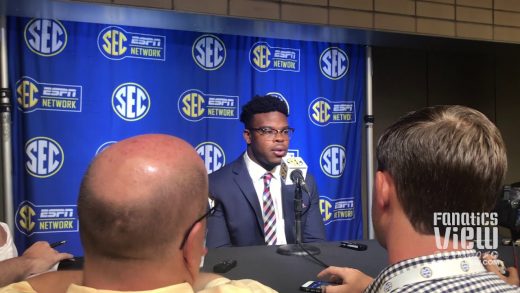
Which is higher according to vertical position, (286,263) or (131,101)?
(131,101)

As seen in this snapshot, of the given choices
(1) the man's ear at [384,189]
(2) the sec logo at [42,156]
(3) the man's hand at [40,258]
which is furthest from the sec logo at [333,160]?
(1) the man's ear at [384,189]

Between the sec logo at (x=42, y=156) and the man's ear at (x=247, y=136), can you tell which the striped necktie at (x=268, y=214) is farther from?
the sec logo at (x=42, y=156)

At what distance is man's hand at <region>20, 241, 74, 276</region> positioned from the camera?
160 centimetres

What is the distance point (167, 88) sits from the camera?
10.8 feet

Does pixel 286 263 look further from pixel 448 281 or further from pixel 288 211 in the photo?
pixel 288 211

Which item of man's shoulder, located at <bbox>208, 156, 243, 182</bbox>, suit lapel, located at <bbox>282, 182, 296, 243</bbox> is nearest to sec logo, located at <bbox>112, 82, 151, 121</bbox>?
man's shoulder, located at <bbox>208, 156, 243, 182</bbox>

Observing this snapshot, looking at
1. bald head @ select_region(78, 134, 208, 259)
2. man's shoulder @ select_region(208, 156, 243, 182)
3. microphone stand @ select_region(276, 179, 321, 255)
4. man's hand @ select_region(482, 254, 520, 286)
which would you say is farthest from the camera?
man's shoulder @ select_region(208, 156, 243, 182)

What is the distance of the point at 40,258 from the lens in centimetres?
164

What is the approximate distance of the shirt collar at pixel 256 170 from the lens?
10.1ft

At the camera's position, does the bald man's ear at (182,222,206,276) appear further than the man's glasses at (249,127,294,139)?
No

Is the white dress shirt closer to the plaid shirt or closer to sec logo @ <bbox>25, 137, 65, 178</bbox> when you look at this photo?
sec logo @ <bbox>25, 137, 65, 178</bbox>

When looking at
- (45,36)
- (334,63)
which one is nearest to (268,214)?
(334,63)

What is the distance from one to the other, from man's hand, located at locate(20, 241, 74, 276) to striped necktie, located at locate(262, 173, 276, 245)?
1.45 m

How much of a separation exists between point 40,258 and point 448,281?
1396 mm
